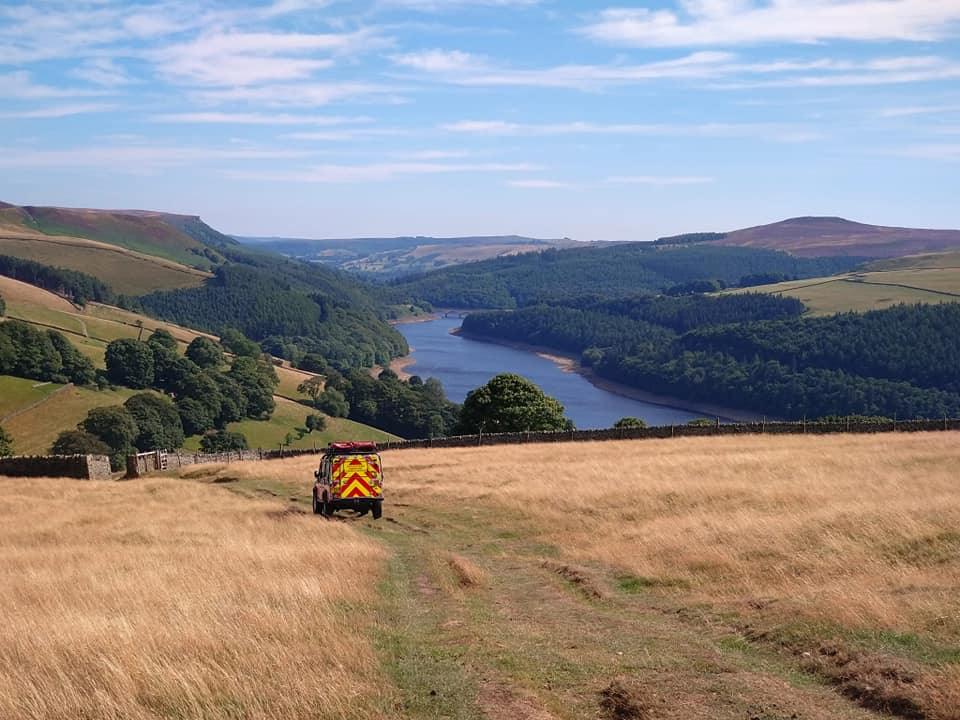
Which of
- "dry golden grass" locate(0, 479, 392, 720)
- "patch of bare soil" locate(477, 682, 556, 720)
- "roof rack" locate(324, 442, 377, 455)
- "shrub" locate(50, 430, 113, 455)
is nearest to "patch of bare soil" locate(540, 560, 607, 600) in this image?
"dry golden grass" locate(0, 479, 392, 720)

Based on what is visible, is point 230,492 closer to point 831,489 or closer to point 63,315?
point 831,489

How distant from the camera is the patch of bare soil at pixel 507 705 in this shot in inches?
324

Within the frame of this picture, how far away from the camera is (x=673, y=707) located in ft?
27.9

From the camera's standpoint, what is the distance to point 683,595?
46.8 ft

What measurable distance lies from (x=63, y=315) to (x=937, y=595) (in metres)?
201

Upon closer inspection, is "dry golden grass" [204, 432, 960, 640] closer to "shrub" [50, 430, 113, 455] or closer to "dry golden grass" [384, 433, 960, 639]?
"dry golden grass" [384, 433, 960, 639]

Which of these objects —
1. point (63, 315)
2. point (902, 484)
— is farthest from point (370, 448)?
point (63, 315)

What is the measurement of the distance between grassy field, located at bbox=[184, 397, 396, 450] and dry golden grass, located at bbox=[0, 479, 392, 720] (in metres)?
107

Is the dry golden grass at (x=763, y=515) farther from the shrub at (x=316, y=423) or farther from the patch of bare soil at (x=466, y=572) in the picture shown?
the shrub at (x=316, y=423)

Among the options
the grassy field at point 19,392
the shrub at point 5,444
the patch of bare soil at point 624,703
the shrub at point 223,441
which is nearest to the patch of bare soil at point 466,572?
the patch of bare soil at point 624,703

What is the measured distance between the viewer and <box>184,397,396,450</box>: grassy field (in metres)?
132

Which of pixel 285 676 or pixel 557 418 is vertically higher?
pixel 285 676

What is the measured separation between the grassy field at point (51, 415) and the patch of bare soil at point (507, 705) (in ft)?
342

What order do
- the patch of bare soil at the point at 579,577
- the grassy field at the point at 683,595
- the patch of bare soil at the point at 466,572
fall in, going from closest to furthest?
the grassy field at the point at 683,595 → the patch of bare soil at the point at 579,577 → the patch of bare soil at the point at 466,572
